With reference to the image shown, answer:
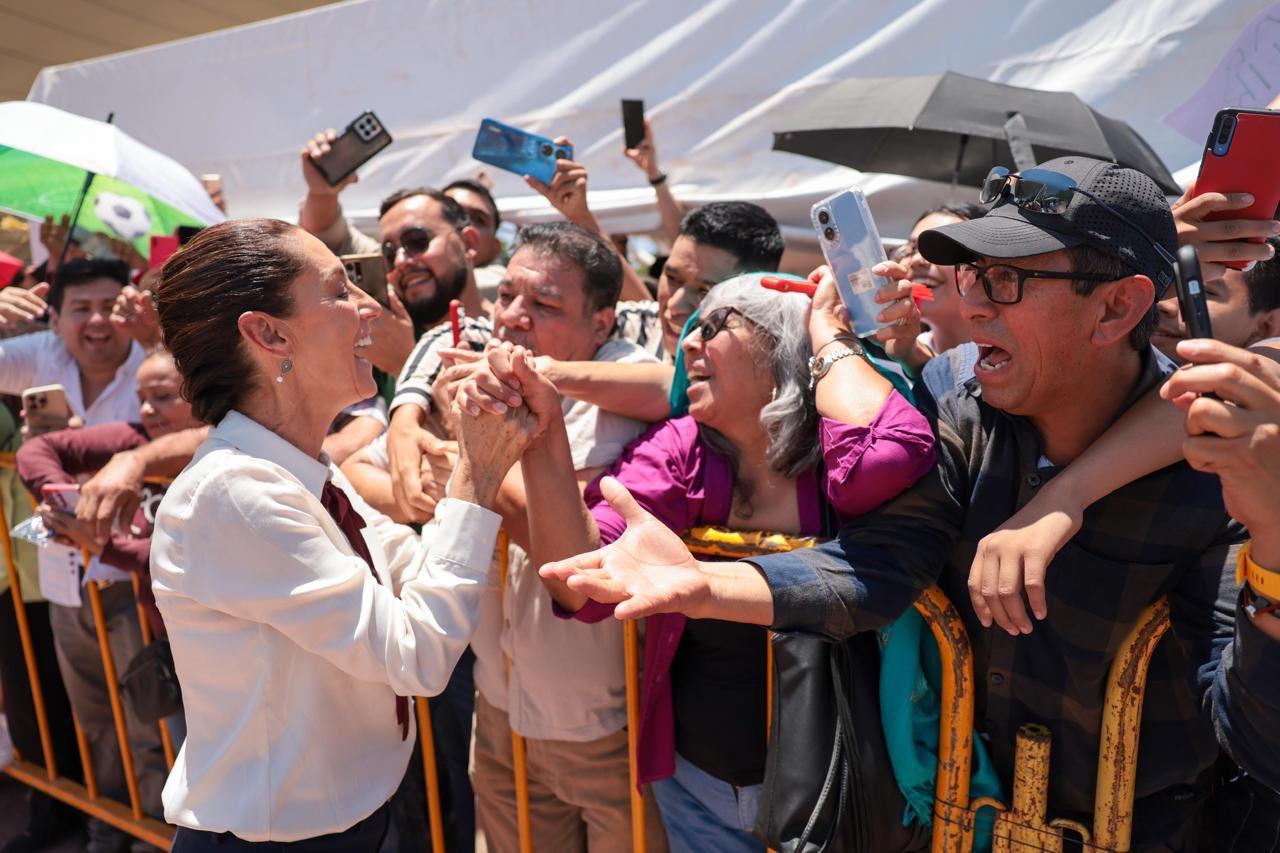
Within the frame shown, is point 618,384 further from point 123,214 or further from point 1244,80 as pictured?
point 123,214

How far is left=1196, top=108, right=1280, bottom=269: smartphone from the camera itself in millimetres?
1771

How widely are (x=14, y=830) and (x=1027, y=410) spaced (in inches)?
178

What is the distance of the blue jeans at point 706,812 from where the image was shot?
225cm

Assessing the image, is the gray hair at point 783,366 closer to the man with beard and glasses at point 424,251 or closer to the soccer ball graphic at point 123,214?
the man with beard and glasses at point 424,251

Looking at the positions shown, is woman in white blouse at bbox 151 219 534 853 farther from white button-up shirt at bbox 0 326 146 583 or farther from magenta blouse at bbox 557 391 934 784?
white button-up shirt at bbox 0 326 146 583

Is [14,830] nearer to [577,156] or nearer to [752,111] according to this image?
[577,156]

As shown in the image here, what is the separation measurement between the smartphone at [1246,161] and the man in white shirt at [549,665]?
4.75 ft

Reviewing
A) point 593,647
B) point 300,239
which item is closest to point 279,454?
point 300,239

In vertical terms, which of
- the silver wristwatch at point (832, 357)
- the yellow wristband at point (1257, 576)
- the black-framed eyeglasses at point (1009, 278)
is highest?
the black-framed eyeglasses at point (1009, 278)

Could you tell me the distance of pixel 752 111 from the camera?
4926mm

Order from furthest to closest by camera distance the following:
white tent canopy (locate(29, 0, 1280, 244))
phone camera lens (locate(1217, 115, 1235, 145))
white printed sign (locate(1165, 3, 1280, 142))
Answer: white tent canopy (locate(29, 0, 1280, 244)) → white printed sign (locate(1165, 3, 1280, 142)) → phone camera lens (locate(1217, 115, 1235, 145))

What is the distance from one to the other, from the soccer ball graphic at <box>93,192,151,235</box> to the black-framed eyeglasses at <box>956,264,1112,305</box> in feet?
13.5

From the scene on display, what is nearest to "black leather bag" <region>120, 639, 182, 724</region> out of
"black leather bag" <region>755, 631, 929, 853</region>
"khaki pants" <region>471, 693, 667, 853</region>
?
"khaki pants" <region>471, 693, 667, 853</region>

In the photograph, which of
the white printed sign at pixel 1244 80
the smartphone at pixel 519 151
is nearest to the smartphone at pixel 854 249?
the smartphone at pixel 519 151
